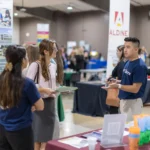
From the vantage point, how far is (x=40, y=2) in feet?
44.3

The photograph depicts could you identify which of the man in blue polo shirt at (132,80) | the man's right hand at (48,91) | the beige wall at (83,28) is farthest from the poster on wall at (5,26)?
the beige wall at (83,28)

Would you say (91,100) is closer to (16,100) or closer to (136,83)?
(136,83)

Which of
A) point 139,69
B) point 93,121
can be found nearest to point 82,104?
point 93,121

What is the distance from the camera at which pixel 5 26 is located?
3.87m

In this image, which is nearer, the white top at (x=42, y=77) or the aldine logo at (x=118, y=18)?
the white top at (x=42, y=77)

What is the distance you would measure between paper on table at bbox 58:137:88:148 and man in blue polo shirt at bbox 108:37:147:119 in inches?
39.4

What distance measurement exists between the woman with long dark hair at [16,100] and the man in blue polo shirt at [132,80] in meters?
1.12

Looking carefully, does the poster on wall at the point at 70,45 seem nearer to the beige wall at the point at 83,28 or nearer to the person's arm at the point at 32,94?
the beige wall at the point at 83,28

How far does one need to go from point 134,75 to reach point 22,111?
4.34ft

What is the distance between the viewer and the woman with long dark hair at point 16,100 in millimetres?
2014

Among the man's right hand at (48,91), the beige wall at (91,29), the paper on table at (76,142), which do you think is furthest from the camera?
the beige wall at (91,29)

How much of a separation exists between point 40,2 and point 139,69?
1127cm

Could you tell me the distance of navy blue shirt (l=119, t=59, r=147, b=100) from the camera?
2.93 metres

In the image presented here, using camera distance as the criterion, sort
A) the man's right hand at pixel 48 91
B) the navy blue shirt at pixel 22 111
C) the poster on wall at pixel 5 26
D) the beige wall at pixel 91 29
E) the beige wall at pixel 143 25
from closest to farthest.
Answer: the navy blue shirt at pixel 22 111
the man's right hand at pixel 48 91
the poster on wall at pixel 5 26
the beige wall at pixel 143 25
the beige wall at pixel 91 29
